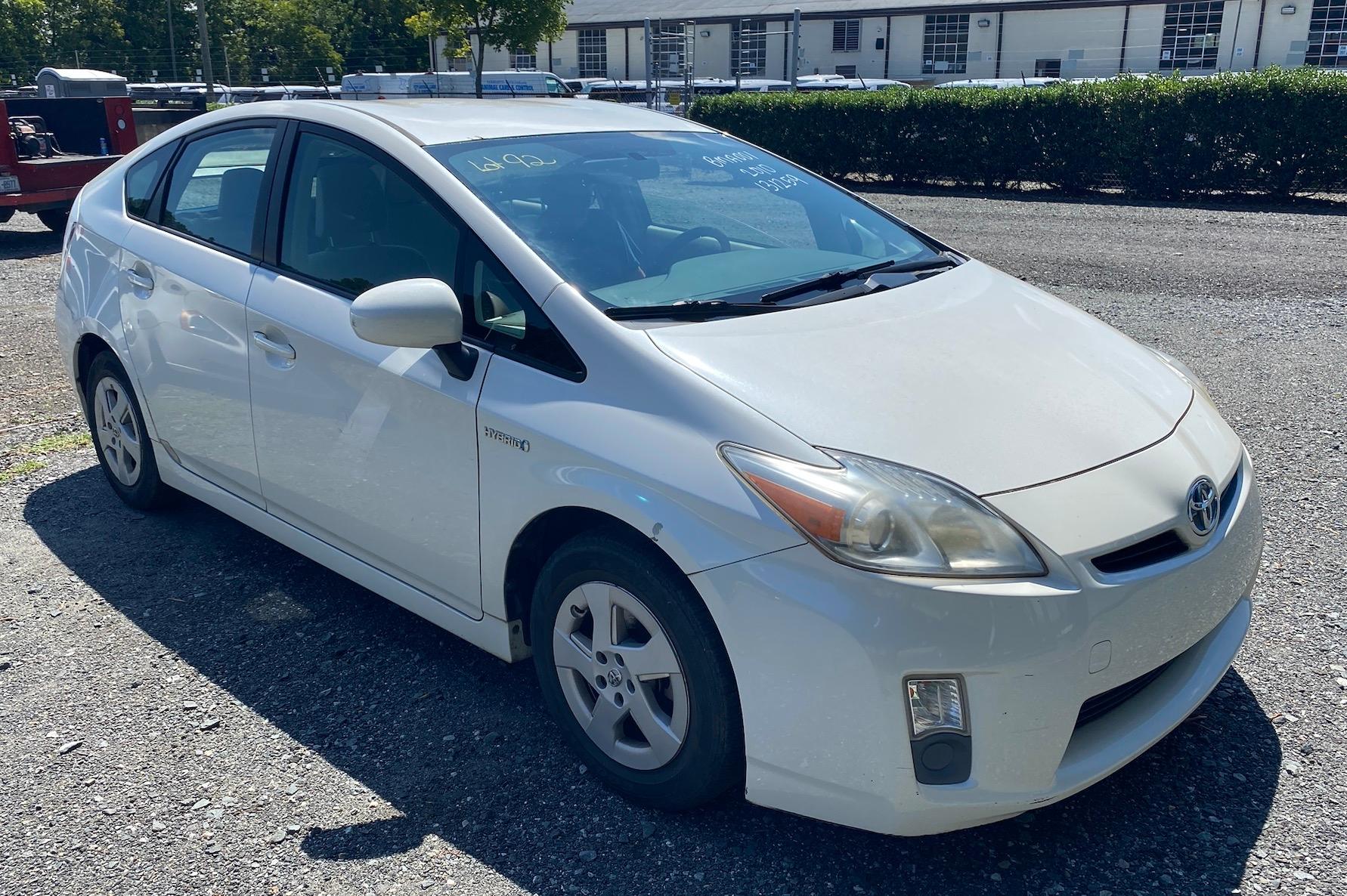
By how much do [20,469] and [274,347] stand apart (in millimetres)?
2667

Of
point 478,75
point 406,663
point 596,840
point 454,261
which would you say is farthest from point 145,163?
point 478,75

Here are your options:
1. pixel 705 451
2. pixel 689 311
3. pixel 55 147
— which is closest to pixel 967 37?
pixel 55 147

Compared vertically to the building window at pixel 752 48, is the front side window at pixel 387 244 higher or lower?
lower

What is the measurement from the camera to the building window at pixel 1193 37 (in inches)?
1436

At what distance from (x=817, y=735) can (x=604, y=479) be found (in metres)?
0.76

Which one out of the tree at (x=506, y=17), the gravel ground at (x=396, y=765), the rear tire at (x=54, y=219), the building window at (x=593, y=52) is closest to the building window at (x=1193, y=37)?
the tree at (x=506, y=17)

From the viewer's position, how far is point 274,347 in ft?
11.8

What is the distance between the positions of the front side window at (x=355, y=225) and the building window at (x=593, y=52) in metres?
45.8

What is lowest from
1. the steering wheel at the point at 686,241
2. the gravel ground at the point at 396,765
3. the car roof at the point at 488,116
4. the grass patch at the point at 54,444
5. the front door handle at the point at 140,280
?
the gravel ground at the point at 396,765

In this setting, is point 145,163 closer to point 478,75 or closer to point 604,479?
point 604,479

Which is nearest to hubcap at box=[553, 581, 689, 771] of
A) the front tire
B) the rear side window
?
the front tire

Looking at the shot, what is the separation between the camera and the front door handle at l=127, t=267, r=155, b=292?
4215 millimetres

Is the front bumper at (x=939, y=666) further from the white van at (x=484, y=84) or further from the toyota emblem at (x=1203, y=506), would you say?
the white van at (x=484, y=84)

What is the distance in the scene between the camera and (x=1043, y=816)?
282 centimetres
